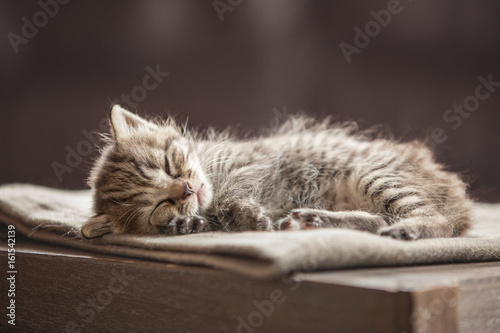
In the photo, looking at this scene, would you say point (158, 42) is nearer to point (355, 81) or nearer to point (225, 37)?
point (225, 37)

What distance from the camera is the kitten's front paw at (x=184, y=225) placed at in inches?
61.8

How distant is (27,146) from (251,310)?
2.94 m

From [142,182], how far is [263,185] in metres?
0.45

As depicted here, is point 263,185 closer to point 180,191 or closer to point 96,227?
point 180,191

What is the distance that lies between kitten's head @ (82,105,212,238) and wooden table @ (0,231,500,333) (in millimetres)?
210

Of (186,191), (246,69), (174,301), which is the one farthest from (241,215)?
(246,69)

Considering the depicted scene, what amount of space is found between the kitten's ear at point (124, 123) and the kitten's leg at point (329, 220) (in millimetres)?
743

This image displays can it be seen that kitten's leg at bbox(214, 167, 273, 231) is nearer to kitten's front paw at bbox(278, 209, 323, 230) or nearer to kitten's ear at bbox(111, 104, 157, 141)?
kitten's front paw at bbox(278, 209, 323, 230)

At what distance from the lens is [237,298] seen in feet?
3.49

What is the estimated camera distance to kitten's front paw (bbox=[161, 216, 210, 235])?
61.8 inches

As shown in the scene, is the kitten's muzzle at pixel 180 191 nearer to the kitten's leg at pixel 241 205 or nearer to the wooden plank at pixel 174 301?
the kitten's leg at pixel 241 205

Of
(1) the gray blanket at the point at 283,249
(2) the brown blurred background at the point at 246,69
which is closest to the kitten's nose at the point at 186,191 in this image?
(1) the gray blanket at the point at 283,249

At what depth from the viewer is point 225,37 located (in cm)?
376

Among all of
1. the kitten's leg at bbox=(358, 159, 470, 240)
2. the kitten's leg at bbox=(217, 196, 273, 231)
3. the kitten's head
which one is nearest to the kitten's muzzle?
the kitten's head
